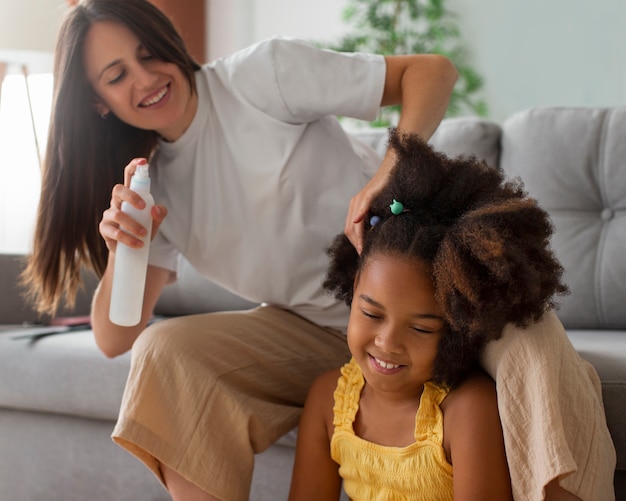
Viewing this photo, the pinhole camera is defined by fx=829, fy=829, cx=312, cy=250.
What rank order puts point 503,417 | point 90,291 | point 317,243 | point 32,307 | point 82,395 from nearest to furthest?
point 503,417
point 317,243
point 82,395
point 32,307
point 90,291

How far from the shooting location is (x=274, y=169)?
1.40 m

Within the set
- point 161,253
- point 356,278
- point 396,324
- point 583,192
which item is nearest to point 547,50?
point 583,192

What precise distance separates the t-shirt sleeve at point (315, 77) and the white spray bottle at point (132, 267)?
30cm

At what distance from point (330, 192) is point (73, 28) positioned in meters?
0.50

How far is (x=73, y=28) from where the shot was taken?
134cm

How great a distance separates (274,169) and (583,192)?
76cm

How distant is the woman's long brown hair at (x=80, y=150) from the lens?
4.38ft

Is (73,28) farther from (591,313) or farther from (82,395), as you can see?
(591,313)

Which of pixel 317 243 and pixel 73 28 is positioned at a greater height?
pixel 73 28

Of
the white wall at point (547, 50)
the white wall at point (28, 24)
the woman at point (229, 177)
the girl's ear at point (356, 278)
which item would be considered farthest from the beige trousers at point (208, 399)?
the white wall at point (547, 50)

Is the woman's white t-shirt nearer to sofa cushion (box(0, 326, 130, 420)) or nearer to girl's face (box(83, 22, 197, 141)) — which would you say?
girl's face (box(83, 22, 197, 141))

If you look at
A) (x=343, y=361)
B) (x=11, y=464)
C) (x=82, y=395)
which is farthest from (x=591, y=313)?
(x=11, y=464)

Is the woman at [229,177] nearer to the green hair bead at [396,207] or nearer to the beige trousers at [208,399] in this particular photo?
the beige trousers at [208,399]

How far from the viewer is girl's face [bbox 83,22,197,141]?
1.33 metres
